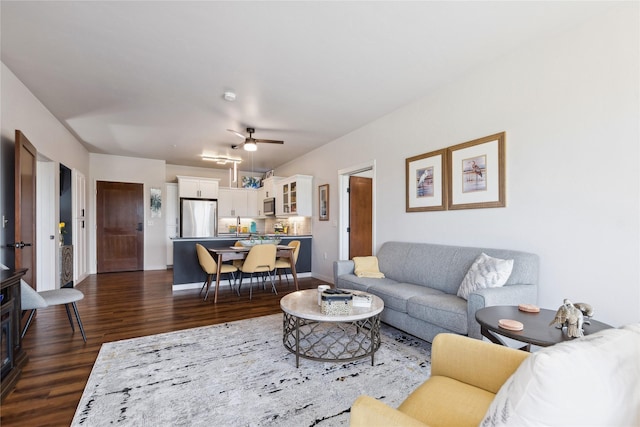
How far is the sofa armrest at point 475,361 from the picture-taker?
130cm

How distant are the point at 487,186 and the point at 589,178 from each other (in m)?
0.81

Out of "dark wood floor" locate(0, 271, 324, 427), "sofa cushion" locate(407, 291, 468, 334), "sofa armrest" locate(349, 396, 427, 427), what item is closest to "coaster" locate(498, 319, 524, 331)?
"sofa cushion" locate(407, 291, 468, 334)

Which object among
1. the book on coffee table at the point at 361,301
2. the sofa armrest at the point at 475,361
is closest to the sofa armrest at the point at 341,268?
the book on coffee table at the point at 361,301

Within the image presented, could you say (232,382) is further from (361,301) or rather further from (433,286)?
(433,286)

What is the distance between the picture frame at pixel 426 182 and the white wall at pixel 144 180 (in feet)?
19.9

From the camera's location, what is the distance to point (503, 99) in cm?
290

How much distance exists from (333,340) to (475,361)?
1.67 metres

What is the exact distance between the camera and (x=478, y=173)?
312cm

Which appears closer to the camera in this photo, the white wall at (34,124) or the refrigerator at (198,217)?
the white wall at (34,124)

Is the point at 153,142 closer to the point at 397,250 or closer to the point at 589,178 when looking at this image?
the point at 397,250

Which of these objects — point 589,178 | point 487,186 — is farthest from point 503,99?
point 589,178

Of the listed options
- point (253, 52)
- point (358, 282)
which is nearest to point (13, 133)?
point (253, 52)

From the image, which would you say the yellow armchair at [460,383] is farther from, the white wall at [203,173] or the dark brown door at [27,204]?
the white wall at [203,173]

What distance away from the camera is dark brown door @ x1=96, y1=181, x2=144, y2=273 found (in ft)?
22.5
